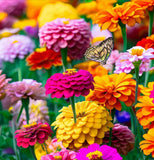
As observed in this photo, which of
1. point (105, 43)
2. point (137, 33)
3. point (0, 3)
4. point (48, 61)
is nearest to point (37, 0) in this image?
point (0, 3)

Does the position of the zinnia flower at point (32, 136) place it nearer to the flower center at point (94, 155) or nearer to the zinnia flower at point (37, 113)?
the flower center at point (94, 155)

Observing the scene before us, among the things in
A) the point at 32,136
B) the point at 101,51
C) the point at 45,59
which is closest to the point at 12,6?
the point at 45,59

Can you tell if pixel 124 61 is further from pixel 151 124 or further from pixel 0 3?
pixel 0 3

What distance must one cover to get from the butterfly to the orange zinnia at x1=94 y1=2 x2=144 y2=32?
0.04m

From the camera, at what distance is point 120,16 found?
0.93 metres

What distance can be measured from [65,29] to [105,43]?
0.72ft

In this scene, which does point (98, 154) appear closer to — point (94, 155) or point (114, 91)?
point (94, 155)

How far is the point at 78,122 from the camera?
2.68 ft

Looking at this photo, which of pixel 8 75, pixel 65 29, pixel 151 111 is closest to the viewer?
pixel 151 111

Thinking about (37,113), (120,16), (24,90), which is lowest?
(37,113)

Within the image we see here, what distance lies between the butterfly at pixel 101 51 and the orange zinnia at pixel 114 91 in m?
0.09

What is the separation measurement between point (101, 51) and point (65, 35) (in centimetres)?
20

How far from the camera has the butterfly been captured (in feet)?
3.16

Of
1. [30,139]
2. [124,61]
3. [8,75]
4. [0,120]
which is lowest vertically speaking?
[0,120]
